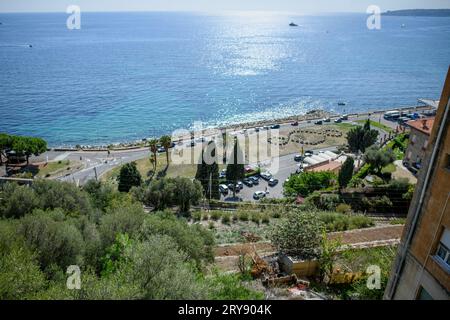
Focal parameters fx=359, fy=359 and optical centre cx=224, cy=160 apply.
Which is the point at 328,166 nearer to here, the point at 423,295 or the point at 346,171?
the point at 346,171

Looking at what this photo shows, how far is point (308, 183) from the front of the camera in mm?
40344

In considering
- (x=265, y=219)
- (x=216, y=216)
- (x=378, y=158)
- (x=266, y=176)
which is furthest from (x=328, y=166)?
(x=216, y=216)

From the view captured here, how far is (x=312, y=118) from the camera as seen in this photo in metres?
78.2

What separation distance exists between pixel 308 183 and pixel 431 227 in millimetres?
29715

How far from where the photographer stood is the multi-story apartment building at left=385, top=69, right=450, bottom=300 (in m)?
10.3

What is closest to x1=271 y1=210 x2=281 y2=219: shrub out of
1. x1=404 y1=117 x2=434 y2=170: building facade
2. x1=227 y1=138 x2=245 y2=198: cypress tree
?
x1=227 y1=138 x2=245 y2=198: cypress tree

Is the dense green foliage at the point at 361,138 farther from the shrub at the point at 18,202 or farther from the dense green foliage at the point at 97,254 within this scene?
the shrub at the point at 18,202

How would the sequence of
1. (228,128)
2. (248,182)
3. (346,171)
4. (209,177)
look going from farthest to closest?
(228,128) < (248,182) < (209,177) < (346,171)

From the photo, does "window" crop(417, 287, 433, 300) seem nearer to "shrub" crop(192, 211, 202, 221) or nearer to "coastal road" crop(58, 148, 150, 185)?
"shrub" crop(192, 211, 202, 221)

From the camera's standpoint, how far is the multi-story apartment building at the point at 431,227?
33.8 feet
